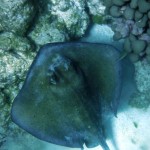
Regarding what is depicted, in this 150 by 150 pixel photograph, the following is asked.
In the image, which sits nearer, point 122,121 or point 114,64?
point 114,64

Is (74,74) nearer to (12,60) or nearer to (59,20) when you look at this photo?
(12,60)

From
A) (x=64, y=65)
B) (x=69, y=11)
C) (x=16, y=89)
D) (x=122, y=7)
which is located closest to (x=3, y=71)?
(x=16, y=89)

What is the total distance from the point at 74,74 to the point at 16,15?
141cm

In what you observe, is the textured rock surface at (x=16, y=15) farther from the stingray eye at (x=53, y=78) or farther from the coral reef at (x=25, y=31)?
the stingray eye at (x=53, y=78)

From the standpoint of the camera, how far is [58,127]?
15.1 feet

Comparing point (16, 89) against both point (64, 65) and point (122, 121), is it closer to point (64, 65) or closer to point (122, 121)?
point (64, 65)

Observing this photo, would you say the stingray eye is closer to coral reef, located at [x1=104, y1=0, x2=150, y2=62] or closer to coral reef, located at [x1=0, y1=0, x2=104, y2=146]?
coral reef, located at [x1=0, y1=0, x2=104, y2=146]

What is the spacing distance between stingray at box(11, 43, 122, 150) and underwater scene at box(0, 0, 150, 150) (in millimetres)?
13

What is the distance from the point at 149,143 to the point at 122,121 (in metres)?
0.64

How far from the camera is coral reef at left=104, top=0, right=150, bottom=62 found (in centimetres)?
527

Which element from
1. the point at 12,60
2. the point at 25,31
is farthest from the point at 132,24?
the point at 12,60

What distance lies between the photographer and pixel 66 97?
448cm

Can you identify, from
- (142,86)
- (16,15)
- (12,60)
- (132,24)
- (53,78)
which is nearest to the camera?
(53,78)

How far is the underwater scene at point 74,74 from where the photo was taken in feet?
14.8
